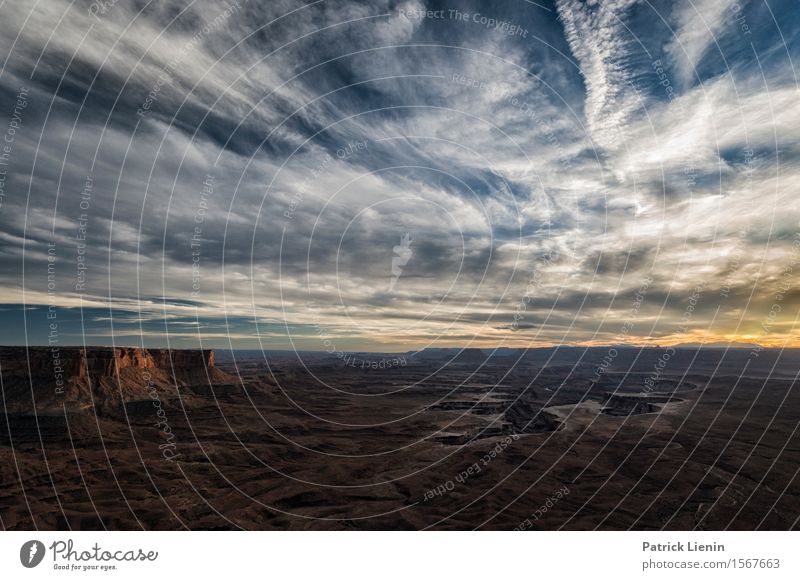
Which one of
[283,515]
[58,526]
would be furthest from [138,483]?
[283,515]

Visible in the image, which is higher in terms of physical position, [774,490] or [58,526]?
[58,526]

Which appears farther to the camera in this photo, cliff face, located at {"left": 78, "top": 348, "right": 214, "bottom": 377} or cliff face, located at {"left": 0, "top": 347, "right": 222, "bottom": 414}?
cliff face, located at {"left": 78, "top": 348, "right": 214, "bottom": 377}

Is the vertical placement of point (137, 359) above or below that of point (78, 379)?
above

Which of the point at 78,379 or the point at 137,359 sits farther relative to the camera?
the point at 137,359

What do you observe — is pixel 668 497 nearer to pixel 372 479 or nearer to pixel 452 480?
pixel 452 480

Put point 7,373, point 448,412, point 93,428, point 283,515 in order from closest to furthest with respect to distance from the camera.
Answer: point 283,515 → point 93,428 → point 7,373 → point 448,412

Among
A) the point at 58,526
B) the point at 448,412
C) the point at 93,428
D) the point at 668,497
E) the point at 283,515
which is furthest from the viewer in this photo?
the point at 448,412

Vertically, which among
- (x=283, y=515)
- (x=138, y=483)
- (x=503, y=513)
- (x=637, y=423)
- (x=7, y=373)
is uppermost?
(x=7, y=373)

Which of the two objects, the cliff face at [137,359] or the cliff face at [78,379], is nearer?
the cliff face at [78,379]
